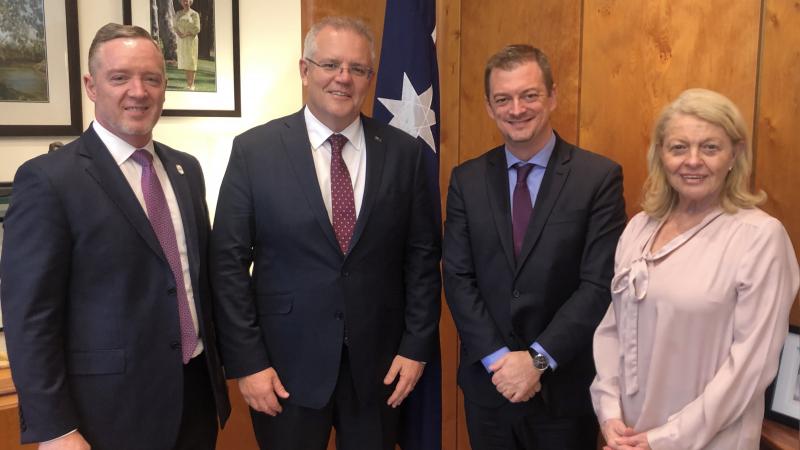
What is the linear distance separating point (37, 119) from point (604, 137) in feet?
7.16

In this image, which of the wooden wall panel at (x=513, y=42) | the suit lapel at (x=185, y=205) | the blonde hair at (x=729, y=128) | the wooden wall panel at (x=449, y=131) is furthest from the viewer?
the wooden wall panel at (x=449, y=131)

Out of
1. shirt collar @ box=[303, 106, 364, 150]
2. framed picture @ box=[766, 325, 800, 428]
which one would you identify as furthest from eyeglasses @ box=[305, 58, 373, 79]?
framed picture @ box=[766, 325, 800, 428]

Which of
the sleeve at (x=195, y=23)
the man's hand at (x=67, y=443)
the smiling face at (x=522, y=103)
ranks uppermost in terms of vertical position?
the sleeve at (x=195, y=23)

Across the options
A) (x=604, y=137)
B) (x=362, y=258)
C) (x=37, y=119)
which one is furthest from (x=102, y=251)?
(x=604, y=137)

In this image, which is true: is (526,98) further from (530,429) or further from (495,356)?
(530,429)

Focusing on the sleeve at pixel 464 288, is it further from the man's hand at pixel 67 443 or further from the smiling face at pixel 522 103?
the man's hand at pixel 67 443

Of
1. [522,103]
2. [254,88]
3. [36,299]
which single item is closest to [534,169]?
[522,103]

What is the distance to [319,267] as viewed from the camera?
2.01 metres

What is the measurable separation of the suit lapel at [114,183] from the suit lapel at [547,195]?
1.05 m

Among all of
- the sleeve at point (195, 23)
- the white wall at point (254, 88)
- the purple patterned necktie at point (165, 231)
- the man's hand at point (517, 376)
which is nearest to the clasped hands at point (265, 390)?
the purple patterned necktie at point (165, 231)

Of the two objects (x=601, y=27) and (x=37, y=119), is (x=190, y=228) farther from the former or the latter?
(x=601, y=27)

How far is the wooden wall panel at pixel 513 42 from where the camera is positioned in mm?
2695

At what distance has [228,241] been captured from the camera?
6.55 ft

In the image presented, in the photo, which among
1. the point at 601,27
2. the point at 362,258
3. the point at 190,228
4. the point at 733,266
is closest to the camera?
the point at 733,266
